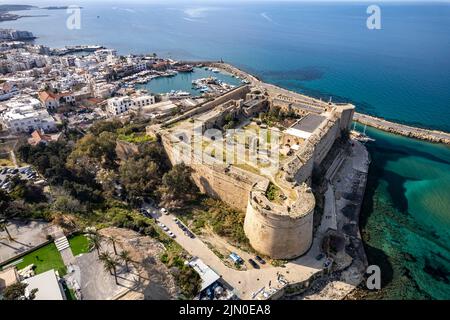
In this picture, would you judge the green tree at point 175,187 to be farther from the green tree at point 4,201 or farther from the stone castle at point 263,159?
the green tree at point 4,201

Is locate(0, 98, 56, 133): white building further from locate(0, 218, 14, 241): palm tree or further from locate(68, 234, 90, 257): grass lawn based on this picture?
locate(68, 234, 90, 257): grass lawn

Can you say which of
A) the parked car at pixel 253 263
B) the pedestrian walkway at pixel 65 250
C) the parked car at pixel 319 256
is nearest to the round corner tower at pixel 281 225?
the parked car at pixel 319 256

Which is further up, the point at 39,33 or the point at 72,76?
the point at 39,33

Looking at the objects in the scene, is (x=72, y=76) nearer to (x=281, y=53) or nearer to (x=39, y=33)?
(x=281, y=53)

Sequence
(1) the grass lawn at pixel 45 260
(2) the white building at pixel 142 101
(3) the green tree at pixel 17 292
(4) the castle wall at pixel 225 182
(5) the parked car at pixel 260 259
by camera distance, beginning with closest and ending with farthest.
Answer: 1. (3) the green tree at pixel 17 292
2. (1) the grass lawn at pixel 45 260
3. (5) the parked car at pixel 260 259
4. (4) the castle wall at pixel 225 182
5. (2) the white building at pixel 142 101

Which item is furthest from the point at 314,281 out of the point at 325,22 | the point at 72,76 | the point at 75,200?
the point at 325,22
